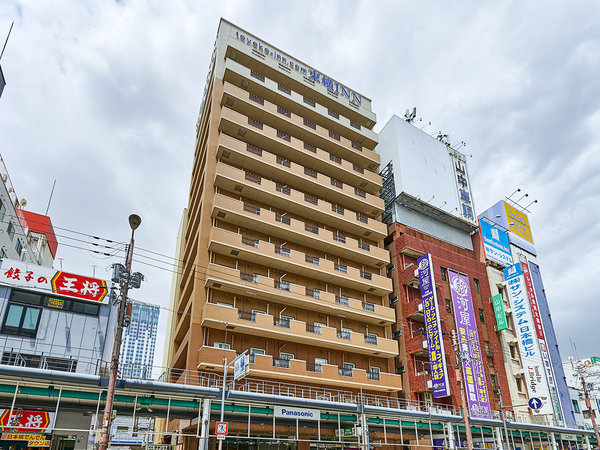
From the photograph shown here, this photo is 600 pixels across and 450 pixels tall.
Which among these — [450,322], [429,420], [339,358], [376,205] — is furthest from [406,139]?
[429,420]

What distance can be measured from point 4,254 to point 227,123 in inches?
1054

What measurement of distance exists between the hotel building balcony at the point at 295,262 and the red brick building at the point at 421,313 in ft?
10.4

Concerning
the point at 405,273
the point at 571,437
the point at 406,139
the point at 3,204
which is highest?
the point at 406,139

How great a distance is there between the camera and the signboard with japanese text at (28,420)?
23.9 metres

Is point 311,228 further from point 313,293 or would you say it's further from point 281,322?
point 281,322

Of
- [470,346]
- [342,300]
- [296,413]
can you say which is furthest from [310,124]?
[296,413]

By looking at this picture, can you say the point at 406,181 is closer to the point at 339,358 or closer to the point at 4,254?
the point at 339,358

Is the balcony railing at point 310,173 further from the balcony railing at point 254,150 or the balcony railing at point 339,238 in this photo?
the balcony railing at point 339,238

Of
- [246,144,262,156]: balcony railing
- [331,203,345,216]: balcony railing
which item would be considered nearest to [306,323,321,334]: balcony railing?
[331,203,345,216]: balcony railing

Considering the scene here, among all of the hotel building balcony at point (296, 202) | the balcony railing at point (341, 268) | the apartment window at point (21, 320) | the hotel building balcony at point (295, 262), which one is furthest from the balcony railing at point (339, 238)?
the apartment window at point (21, 320)

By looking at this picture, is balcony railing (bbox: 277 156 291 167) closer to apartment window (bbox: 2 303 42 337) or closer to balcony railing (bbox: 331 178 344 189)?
balcony railing (bbox: 331 178 344 189)

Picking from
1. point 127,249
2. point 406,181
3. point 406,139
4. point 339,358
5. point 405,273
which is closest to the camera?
point 127,249

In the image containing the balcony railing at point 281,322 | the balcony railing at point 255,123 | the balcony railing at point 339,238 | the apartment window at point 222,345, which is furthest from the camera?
the balcony railing at point 339,238

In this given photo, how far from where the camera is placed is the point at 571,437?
48.6 meters
